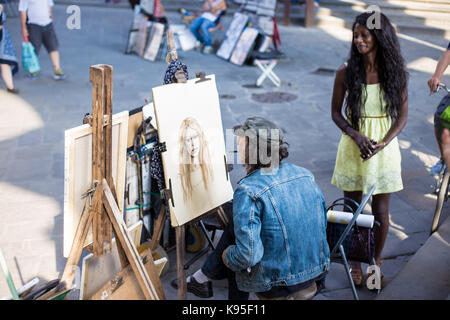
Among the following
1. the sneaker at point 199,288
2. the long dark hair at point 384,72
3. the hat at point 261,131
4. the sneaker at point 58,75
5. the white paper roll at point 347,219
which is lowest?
the sneaker at point 58,75

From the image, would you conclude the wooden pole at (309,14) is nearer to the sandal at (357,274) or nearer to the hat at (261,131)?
the sandal at (357,274)

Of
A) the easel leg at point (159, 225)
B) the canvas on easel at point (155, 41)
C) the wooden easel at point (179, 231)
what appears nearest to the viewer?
the wooden easel at point (179, 231)

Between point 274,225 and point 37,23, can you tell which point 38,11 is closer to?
point 37,23

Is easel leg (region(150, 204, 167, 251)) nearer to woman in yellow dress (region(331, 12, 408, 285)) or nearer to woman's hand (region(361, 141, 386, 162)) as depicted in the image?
woman in yellow dress (region(331, 12, 408, 285))

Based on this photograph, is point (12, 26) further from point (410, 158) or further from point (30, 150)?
point (410, 158)

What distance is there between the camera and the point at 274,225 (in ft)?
6.93

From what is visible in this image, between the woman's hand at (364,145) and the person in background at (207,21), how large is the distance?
684 cm

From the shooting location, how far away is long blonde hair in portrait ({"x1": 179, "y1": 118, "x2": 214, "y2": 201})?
2.73m

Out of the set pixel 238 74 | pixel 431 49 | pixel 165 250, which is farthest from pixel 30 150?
pixel 431 49

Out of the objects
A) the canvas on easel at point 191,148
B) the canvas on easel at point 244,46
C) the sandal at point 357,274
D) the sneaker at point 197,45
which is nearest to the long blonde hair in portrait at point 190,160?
the canvas on easel at point 191,148

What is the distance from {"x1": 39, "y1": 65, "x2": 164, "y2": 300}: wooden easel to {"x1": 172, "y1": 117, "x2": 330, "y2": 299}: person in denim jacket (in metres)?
0.42

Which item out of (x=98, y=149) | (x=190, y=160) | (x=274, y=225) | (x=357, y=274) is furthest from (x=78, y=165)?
(x=357, y=274)

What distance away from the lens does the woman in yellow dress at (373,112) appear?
2.78 meters
